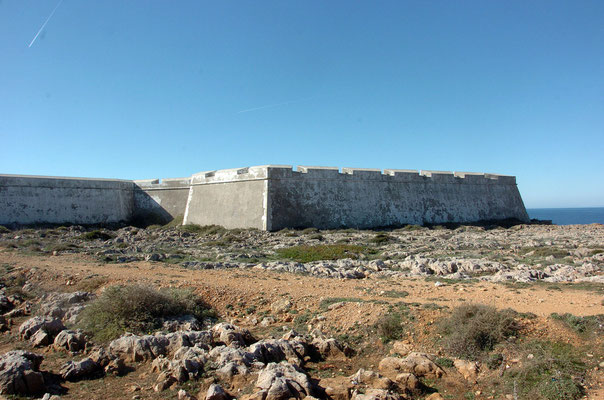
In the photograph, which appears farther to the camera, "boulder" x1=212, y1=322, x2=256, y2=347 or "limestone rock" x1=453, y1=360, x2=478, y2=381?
"boulder" x1=212, y1=322, x2=256, y2=347

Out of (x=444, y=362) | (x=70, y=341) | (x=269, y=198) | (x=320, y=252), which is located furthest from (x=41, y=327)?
(x=269, y=198)

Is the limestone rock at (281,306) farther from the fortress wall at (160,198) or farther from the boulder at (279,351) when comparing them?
the fortress wall at (160,198)

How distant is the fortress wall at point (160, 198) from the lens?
89.9 ft

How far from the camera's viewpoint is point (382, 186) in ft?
81.6

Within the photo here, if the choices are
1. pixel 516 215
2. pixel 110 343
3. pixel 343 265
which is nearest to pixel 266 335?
pixel 110 343

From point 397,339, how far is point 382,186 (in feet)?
64.7

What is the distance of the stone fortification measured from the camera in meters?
21.7

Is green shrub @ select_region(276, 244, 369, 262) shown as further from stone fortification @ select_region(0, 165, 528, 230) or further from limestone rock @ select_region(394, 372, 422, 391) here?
limestone rock @ select_region(394, 372, 422, 391)

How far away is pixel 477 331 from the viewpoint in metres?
5.20

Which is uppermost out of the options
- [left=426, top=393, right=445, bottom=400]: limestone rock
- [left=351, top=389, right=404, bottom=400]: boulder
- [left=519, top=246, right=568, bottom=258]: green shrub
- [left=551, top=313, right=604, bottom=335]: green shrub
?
[left=519, top=246, right=568, bottom=258]: green shrub

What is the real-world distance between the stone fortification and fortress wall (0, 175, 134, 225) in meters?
0.05

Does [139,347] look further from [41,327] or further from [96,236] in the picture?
[96,236]

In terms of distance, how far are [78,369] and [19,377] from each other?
633 millimetres

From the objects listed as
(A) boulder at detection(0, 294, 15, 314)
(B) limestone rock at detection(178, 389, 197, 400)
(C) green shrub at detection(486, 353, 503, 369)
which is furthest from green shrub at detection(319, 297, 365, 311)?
(A) boulder at detection(0, 294, 15, 314)
